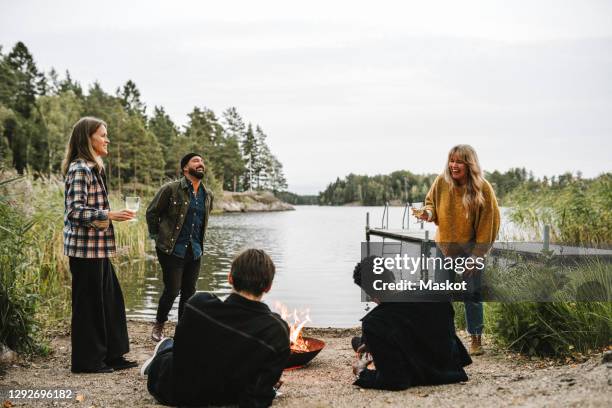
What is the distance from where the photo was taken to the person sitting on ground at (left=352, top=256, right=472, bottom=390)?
4066mm

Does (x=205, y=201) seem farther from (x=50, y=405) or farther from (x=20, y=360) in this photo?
(x=50, y=405)

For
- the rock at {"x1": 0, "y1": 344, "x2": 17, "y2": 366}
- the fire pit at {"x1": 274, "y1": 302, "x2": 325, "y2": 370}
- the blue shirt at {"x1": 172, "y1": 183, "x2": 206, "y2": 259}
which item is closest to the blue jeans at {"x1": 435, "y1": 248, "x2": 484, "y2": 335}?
the fire pit at {"x1": 274, "y1": 302, "x2": 325, "y2": 370}

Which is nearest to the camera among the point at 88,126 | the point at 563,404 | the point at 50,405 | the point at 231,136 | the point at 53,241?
the point at 563,404

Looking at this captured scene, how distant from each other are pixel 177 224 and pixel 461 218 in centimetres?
307

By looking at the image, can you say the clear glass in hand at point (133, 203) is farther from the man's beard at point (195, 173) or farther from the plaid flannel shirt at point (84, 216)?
the man's beard at point (195, 173)

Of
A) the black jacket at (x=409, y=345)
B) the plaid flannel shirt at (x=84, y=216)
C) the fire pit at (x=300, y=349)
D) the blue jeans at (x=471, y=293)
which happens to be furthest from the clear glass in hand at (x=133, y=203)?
the blue jeans at (x=471, y=293)

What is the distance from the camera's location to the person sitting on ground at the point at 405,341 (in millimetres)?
4066

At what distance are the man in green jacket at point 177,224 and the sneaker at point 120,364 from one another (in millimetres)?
993

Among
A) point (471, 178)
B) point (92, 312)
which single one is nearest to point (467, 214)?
point (471, 178)

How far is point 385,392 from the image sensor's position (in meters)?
4.01

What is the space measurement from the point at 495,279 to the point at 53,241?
8.06 meters

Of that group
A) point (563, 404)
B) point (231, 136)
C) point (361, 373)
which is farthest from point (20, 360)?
point (231, 136)

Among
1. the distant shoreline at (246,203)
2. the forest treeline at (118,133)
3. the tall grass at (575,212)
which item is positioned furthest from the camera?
the distant shoreline at (246,203)

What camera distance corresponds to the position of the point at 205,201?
628cm
